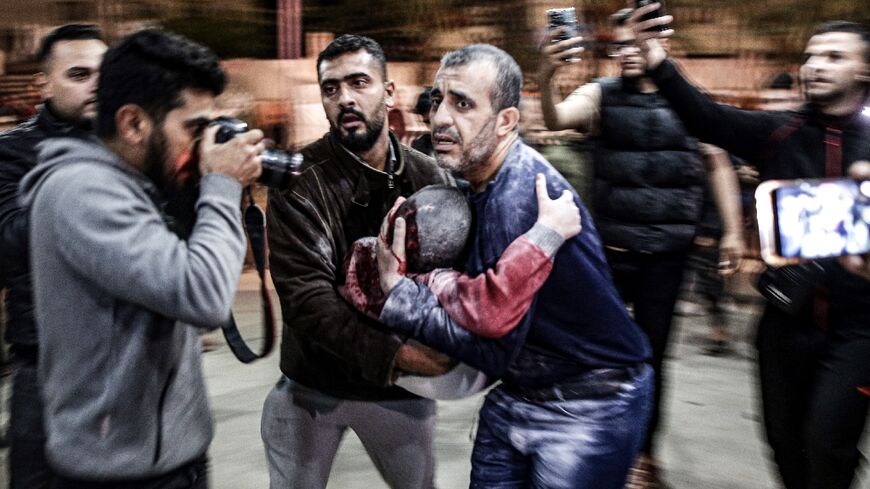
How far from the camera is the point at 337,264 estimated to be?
2775 millimetres

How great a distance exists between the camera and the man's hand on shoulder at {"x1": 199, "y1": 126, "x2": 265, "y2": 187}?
1.99m

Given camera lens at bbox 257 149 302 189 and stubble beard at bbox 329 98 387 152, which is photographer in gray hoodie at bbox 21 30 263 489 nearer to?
camera lens at bbox 257 149 302 189

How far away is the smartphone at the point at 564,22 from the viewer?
10.7ft

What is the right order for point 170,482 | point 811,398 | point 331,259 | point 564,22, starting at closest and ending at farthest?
point 170,482 < point 331,259 < point 811,398 < point 564,22

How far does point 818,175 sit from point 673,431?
2305 mm

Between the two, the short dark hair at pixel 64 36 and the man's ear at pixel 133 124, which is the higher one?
the short dark hair at pixel 64 36

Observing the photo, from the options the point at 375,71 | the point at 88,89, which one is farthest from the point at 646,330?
the point at 88,89

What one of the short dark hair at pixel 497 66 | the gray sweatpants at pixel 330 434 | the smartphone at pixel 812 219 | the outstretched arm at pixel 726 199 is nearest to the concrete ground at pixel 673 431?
the outstretched arm at pixel 726 199

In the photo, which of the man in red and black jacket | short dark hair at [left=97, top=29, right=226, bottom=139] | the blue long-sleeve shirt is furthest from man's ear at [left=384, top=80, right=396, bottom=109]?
short dark hair at [left=97, top=29, right=226, bottom=139]

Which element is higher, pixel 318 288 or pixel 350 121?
pixel 350 121

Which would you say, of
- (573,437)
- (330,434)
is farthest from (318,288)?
(573,437)

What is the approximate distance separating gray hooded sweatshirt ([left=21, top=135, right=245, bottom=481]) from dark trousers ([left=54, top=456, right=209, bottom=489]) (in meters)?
0.04

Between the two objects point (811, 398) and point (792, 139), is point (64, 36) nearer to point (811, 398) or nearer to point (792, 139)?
point (792, 139)

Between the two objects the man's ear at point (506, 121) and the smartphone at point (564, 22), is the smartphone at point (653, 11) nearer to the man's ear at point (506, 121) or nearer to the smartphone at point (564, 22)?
the smartphone at point (564, 22)
